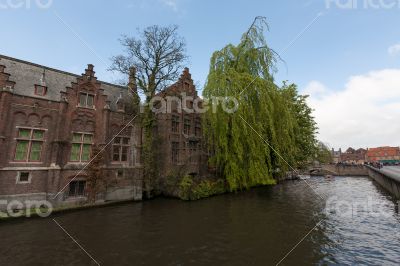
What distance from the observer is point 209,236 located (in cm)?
1141

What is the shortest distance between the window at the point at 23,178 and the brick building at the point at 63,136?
0.06 m

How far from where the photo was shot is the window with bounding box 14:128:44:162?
52.1 feet

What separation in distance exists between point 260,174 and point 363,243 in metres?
9.78

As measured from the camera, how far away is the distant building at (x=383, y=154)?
99806 mm

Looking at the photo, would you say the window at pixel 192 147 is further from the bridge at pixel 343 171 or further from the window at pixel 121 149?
the bridge at pixel 343 171

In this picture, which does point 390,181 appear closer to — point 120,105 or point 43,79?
point 120,105

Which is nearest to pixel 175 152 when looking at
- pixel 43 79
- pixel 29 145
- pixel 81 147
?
pixel 81 147

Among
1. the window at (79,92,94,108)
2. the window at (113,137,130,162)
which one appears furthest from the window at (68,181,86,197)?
the window at (79,92,94,108)

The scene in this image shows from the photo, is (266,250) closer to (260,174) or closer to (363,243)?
(363,243)

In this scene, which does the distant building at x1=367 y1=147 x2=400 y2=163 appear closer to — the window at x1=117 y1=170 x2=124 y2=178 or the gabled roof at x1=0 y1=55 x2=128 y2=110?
the window at x1=117 y1=170 x2=124 y2=178

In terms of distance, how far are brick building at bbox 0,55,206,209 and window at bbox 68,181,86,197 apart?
2.8 inches

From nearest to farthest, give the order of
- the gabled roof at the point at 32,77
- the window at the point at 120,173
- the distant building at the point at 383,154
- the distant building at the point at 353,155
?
the gabled roof at the point at 32,77 → the window at the point at 120,173 → the distant building at the point at 383,154 → the distant building at the point at 353,155

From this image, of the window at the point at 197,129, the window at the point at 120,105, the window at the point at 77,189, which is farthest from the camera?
the window at the point at 197,129

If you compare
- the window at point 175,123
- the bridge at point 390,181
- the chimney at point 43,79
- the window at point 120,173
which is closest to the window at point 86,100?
the chimney at point 43,79
